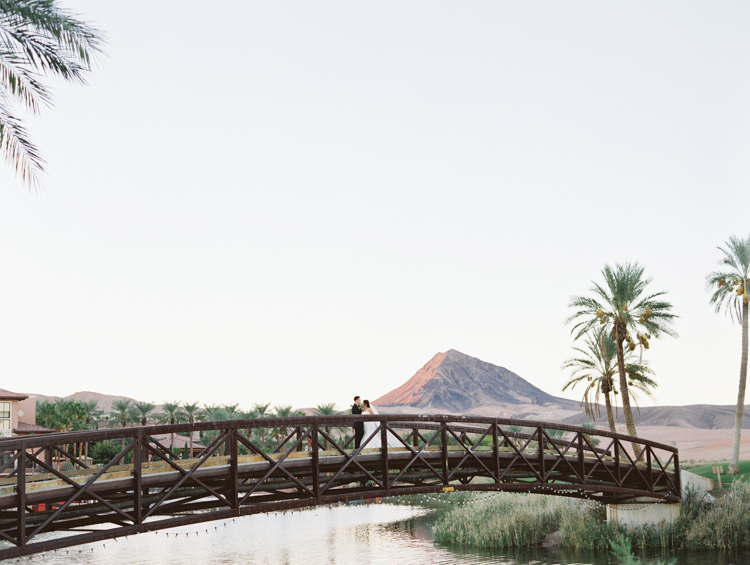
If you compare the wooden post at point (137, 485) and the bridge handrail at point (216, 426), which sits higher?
the bridge handrail at point (216, 426)

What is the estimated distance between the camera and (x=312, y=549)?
34.0 m

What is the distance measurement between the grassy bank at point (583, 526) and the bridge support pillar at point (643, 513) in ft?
1.15

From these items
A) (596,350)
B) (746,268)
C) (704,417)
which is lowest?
(704,417)

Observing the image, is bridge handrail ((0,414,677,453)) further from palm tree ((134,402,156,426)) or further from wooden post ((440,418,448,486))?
palm tree ((134,402,156,426))

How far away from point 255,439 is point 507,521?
43.7m

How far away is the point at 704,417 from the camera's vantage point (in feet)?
615

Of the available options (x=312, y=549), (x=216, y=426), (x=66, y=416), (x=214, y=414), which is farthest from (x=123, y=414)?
(x=216, y=426)

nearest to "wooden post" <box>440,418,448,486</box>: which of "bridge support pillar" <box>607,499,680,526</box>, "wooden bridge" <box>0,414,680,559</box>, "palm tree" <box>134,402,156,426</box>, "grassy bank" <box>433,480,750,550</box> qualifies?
"wooden bridge" <box>0,414,680,559</box>

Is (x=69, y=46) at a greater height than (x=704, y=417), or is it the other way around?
(x=69, y=46)

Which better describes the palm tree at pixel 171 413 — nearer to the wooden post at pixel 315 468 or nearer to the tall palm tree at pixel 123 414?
the tall palm tree at pixel 123 414

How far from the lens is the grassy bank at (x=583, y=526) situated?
27.2 meters

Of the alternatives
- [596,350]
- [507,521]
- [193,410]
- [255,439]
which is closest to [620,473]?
[507,521]

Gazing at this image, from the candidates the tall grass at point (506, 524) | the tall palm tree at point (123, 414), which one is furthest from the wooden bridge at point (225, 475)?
the tall palm tree at point (123, 414)

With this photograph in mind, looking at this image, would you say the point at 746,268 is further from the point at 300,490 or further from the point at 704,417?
the point at 704,417
